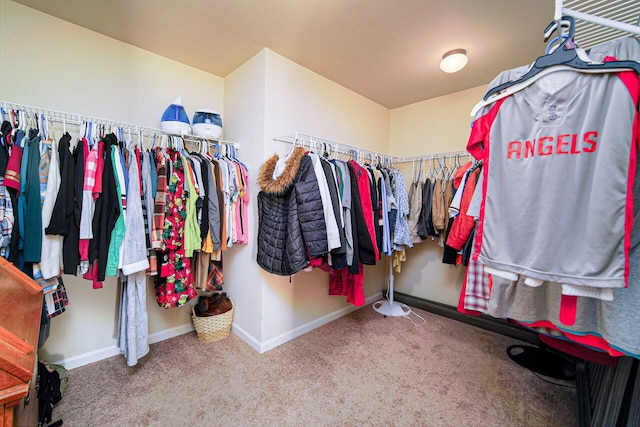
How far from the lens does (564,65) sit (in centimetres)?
81

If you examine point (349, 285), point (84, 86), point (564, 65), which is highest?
point (84, 86)

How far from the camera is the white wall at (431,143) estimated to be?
269 cm

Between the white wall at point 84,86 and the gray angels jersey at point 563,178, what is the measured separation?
8.04 feet

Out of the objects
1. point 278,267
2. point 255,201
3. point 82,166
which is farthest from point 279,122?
point 82,166

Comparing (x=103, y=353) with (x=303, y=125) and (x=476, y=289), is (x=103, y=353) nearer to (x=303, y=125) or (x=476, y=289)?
(x=303, y=125)

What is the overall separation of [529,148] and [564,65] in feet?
0.89

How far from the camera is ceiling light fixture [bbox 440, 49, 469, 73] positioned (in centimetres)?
199

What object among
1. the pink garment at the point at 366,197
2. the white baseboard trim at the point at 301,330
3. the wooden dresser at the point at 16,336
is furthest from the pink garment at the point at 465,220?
the wooden dresser at the point at 16,336

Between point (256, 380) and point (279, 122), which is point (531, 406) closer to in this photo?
point (256, 380)

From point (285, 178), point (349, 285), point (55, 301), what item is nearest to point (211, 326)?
point (55, 301)

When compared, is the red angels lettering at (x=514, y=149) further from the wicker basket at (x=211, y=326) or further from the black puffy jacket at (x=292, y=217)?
the wicker basket at (x=211, y=326)

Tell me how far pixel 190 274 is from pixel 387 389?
1.63m

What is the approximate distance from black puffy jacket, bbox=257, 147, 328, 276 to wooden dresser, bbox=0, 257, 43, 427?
3.83 ft

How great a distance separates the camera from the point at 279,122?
210 centimetres
